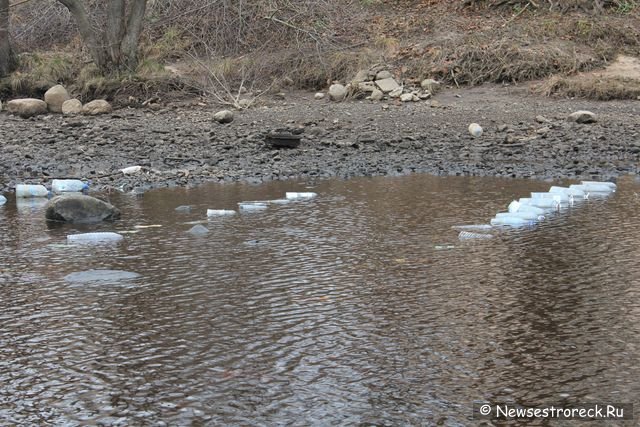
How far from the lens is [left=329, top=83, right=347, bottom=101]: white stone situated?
16.1 meters

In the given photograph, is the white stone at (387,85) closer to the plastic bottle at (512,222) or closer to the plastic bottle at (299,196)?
the plastic bottle at (299,196)

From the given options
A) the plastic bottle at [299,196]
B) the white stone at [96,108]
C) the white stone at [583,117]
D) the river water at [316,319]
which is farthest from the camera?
the white stone at [96,108]

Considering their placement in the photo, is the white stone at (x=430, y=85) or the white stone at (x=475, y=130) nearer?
the white stone at (x=475, y=130)

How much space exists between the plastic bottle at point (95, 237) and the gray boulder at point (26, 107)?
8578 mm

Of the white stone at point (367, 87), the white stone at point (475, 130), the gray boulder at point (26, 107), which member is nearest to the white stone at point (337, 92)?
the white stone at point (367, 87)

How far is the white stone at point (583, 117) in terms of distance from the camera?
13.4 metres

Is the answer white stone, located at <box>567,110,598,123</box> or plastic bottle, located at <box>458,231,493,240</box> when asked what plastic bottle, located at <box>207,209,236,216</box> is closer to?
plastic bottle, located at <box>458,231,493,240</box>

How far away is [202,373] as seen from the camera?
457 cm

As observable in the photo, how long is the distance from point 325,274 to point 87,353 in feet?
6.86

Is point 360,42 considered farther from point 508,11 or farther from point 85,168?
point 85,168

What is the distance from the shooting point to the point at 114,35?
58.0 ft

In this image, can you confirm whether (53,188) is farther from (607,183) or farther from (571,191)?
(607,183)

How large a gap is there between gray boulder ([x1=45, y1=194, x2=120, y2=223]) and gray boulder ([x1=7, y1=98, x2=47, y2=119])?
768 centimetres

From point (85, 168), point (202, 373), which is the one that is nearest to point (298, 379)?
point (202, 373)
